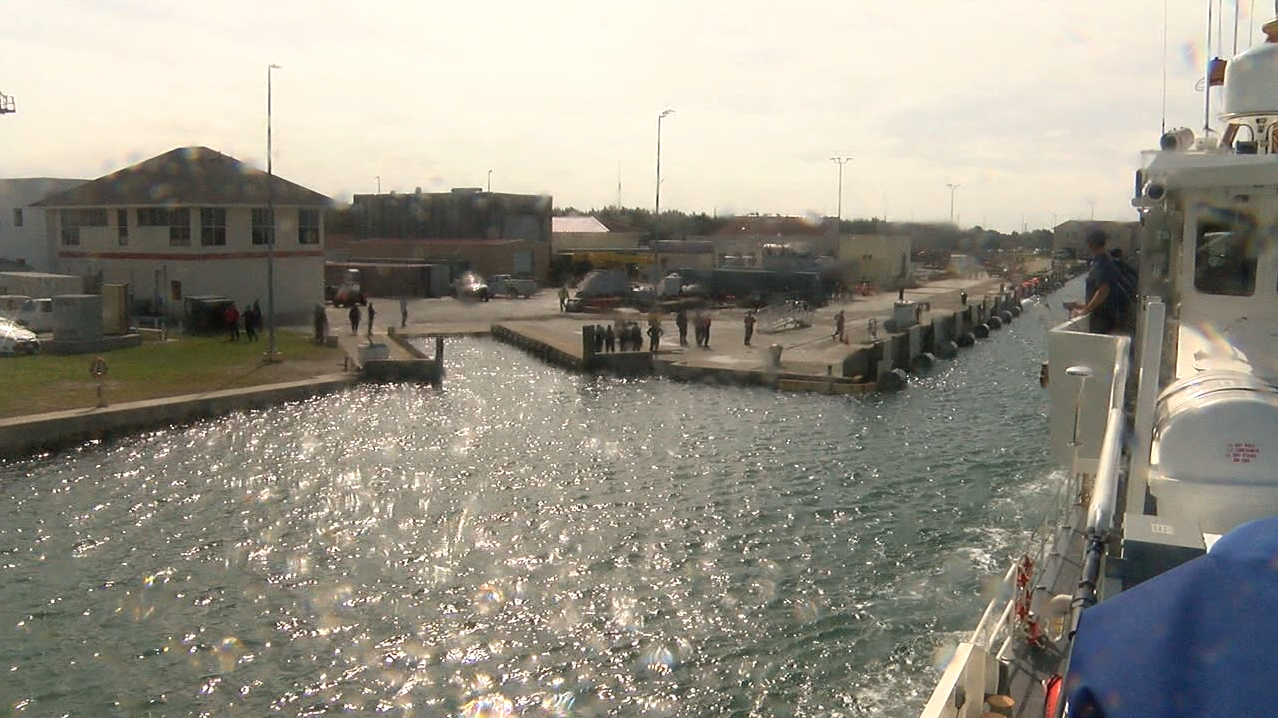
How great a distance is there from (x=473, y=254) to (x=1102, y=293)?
5435 centimetres

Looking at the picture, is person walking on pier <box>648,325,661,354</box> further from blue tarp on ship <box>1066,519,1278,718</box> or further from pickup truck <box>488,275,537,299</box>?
blue tarp on ship <box>1066,519,1278,718</box>

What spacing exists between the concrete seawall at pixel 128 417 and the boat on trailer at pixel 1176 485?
17.7 m

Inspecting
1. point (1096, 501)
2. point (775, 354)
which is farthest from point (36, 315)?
point (1096, 501)

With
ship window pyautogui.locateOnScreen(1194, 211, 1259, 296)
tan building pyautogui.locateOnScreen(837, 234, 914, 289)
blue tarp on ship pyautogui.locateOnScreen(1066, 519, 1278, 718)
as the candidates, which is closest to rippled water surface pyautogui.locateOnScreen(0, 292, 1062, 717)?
ship window pyautogui.locateOnScreen(1194, 211, 1259, 296)

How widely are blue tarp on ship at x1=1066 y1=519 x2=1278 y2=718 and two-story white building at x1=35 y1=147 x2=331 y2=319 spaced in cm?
3683

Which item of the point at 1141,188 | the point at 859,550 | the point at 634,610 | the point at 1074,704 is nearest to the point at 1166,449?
the point at 1141,188

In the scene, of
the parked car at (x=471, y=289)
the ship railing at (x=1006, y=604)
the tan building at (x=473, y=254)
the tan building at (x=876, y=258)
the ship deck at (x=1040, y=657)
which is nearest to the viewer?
the ship deck at (x=1040, y=657)

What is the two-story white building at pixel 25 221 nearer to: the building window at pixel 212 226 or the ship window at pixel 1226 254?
the building window at pixel 212 226

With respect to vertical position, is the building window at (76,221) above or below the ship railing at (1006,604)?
above

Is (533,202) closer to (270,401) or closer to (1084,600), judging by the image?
(270,401)

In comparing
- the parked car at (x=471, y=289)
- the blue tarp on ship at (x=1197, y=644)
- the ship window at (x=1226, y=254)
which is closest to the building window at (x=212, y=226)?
the parked car at (x=471, y=289)

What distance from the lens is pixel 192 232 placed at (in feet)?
124

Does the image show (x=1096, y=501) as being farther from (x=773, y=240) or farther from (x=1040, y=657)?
(x=773, y=240)

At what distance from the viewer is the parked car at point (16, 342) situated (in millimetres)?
27688
